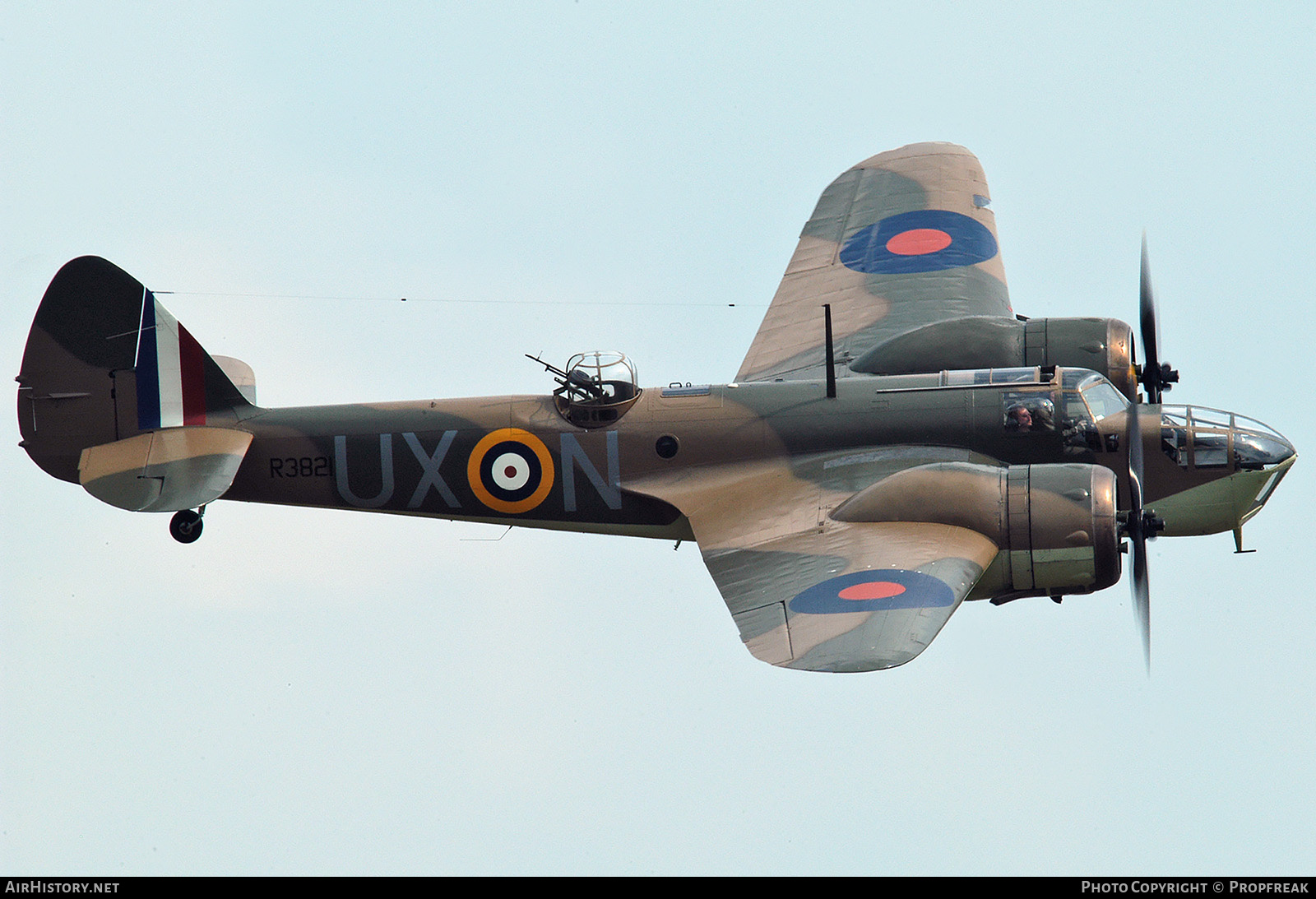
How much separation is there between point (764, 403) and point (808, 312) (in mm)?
3973

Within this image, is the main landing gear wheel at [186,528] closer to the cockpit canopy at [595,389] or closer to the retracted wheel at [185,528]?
the retracted wheel at [185,528]

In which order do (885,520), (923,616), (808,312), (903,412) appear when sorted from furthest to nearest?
(808,312) < (903,412) < (885,520) < (923,616)

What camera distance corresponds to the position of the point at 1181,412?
74.2 feet

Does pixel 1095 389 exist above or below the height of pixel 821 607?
above

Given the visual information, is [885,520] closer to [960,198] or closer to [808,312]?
[808,312]

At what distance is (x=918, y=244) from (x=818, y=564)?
27.8ft

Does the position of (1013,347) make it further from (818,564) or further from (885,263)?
(818,564)

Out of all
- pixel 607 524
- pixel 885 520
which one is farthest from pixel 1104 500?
pixel 607 524

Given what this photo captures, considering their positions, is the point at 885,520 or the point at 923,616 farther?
the point at 885,520

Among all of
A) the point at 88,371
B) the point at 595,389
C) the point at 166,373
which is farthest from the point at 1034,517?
the point at 88,371

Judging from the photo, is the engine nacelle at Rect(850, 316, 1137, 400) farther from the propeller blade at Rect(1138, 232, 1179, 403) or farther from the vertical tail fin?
the vertical tail fin

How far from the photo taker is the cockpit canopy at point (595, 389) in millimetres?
23344

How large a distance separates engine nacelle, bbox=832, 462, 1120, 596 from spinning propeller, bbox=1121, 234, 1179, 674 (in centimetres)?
37

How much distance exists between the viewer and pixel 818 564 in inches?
814
